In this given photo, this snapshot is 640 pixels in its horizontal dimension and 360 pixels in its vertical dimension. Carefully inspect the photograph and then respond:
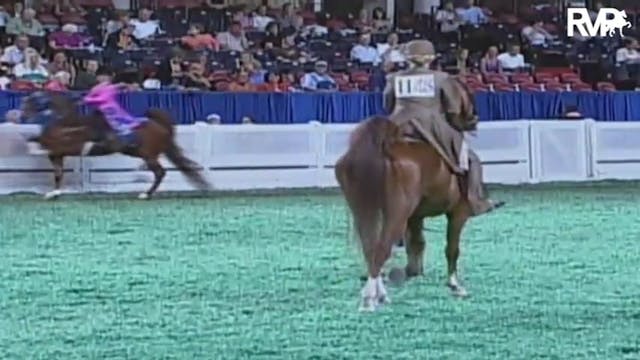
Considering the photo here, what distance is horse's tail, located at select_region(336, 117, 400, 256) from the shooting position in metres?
9.71

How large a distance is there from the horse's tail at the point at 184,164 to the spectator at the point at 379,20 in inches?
360

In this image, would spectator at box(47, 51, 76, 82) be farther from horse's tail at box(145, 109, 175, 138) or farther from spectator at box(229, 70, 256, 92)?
horse's tail at box(145, 109, 175, 138)

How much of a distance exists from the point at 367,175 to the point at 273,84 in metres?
14.3

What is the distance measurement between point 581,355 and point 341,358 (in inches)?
49.2

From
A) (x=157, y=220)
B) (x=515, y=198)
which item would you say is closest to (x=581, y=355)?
(x=157, y=220)

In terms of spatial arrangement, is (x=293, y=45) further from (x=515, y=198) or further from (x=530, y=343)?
(x=530, y=343)

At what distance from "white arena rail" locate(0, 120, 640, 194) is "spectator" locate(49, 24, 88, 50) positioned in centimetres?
340

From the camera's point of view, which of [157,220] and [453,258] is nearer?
[453,258]

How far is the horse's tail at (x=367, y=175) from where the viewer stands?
9711 mm

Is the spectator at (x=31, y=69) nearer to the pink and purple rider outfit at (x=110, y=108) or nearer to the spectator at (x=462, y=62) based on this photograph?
the pink and purple rider outfit at (x=110, y=108)

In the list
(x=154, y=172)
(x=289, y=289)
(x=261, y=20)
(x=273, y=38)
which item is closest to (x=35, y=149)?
(x=154, y=172)

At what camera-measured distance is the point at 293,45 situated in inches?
1062

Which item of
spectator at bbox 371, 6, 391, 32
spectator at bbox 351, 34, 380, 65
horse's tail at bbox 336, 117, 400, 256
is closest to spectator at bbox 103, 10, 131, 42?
spectator at bbox 351, 34, 380, 65

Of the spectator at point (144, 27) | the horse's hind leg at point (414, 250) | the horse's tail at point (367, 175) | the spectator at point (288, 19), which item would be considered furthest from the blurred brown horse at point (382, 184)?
the spectator at point (288, 19)
